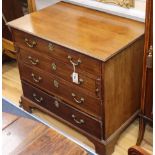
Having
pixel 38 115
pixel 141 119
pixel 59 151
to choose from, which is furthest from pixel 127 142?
pixel 59 151

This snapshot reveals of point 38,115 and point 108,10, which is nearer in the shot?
point 108,10

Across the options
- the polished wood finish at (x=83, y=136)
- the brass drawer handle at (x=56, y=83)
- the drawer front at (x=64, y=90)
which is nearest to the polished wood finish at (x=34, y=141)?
the drawer front at (x=64, y=90)

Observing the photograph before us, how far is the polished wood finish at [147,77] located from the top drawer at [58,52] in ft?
0.88

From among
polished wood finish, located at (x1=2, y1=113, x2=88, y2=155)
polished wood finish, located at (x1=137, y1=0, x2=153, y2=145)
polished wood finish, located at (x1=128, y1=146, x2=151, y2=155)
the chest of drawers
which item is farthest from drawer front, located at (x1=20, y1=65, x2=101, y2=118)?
polished wood finish, located at (x1=128, y1=146, x2=151, y2=155)

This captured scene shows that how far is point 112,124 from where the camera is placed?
6.18ft

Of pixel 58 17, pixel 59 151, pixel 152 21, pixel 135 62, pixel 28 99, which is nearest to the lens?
pixel 59 151

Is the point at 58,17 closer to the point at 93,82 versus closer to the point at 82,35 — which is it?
the point at 82,35

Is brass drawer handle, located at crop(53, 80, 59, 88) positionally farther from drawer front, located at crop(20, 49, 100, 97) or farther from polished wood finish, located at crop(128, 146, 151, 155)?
polished wood finish, located at crop(128, 146, 151, 155)

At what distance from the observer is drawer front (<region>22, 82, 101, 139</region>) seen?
1.88 m

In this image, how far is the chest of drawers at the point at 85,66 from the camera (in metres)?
1.67

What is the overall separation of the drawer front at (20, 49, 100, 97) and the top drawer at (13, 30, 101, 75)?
37 mm

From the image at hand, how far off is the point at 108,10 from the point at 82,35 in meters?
0.36

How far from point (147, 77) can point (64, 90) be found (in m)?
0.51

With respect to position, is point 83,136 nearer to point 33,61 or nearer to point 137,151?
point 33,61
